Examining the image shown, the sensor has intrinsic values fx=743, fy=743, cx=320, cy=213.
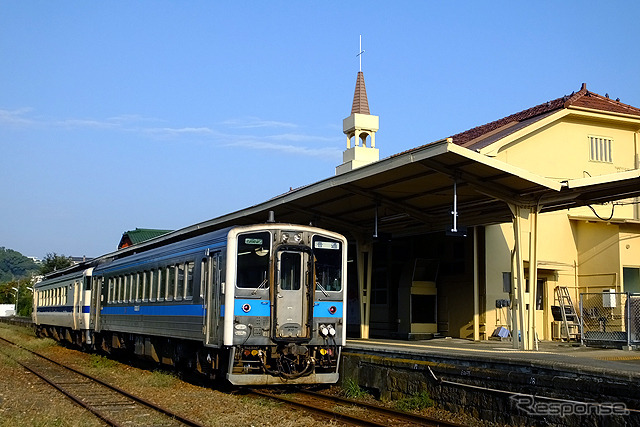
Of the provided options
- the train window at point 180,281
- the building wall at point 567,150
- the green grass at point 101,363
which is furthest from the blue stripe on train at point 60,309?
the building wall at point 567,150

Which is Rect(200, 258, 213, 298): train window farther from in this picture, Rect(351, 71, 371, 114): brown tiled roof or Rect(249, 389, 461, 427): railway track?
Rect(351, 71, 371, 114): brown tiled roof

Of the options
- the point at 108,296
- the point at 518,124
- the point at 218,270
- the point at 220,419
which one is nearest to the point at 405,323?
the point at 518,124

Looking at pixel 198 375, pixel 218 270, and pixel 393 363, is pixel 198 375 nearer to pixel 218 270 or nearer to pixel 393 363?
pixel 218 270

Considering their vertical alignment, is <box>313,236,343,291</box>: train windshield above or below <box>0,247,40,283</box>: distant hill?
below

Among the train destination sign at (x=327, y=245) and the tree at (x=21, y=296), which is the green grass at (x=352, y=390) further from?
the tree at (x=21, y=296)

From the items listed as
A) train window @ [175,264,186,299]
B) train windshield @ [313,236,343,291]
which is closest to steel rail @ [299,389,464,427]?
train windshield @ [313,236,343,291]

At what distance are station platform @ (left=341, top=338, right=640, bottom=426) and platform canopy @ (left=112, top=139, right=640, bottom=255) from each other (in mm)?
3247

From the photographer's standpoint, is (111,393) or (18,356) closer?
(111,393)

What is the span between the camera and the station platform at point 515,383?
27.9ft

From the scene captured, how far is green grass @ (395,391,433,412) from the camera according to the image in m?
11.5

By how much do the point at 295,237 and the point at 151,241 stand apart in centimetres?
1225

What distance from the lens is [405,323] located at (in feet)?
71.1

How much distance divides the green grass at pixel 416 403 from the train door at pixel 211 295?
10.5 feet

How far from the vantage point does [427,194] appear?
636 inches
